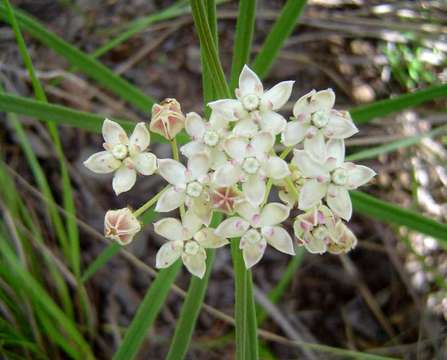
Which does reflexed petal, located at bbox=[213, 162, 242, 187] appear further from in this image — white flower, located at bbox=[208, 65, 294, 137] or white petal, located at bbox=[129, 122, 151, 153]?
white petal, located at bbox=[129, 122, 151, 153]

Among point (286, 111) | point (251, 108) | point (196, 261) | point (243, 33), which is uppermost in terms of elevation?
point (243, 33)

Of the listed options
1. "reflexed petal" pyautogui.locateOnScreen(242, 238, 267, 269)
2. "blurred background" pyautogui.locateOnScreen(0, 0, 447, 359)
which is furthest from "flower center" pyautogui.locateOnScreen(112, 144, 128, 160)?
"blurred background" pyautogui.locateOnScreen(0, 0, 447, 359)

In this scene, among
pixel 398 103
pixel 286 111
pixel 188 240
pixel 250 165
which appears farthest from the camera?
pixel 286 111

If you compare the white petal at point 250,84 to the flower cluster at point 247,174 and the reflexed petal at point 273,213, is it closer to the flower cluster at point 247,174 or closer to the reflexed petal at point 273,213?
the flower cluster at point 247,174

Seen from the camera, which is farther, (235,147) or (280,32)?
(280,32)

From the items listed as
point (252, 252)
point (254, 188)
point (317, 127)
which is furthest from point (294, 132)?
point (252, 252)

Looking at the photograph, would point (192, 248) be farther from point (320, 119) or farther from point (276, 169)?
point (320, 119)
